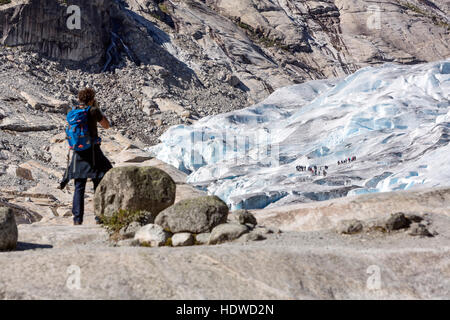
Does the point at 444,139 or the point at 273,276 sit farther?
the point at 444,139

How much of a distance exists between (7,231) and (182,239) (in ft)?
5.32

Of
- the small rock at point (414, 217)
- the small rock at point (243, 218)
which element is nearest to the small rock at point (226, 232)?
the small rock at point (243, 218)

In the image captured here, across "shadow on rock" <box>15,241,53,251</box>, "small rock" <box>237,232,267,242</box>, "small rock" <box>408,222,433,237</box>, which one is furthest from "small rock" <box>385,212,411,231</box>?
"shadow on rock" <box>15,241,53,251</box>

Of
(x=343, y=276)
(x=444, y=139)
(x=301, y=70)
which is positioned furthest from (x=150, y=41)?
(x=343, y=276)

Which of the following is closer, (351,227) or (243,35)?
(351,227)

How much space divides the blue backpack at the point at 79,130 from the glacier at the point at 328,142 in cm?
723

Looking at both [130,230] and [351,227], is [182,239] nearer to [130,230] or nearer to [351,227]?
[130,230]

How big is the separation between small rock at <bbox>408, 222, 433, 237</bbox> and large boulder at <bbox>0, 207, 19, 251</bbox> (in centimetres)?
402

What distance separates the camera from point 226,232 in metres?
5.59

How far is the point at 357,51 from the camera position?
159ft

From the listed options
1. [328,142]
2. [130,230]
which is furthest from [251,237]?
[328,142]

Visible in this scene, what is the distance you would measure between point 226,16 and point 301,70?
875 centimetres

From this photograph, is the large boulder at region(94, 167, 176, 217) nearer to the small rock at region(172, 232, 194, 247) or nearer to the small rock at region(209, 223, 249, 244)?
the small rock at region(172, 232, 194, 247)

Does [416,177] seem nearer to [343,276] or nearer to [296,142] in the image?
[296,142]
